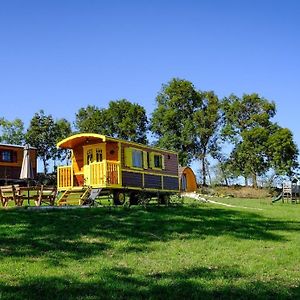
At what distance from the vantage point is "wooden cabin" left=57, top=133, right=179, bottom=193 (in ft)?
65.6

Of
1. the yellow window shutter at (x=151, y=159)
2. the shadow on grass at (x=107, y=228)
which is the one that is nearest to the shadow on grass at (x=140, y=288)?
the shadow on grass at (x=107, y=228)

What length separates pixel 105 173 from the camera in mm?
19688

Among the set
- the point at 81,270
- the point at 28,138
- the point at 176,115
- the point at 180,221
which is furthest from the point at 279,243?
the point at 28,138

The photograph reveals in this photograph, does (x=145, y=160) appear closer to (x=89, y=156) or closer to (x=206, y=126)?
(x=89, y=156)

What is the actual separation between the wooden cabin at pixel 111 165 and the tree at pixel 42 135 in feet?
84.6

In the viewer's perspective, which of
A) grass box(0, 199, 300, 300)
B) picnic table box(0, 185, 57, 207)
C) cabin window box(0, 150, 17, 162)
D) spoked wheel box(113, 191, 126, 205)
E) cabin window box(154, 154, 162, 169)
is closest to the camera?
grass box(0, 199, 300, 300)

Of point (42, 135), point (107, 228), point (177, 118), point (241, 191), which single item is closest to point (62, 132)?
point (42, 135)

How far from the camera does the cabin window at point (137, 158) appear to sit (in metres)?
21.4

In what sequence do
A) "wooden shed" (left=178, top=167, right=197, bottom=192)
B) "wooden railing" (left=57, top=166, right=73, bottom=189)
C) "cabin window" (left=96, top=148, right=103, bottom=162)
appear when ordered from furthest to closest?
"wooden shed" (left=178, top=167, right=197, bottom=192) < "wooden railing" (left=57, top=166, right=73, bottom=189) < "cabin window" (left=96, top=148, right=103, bottom=162)

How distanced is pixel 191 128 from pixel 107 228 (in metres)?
34.1

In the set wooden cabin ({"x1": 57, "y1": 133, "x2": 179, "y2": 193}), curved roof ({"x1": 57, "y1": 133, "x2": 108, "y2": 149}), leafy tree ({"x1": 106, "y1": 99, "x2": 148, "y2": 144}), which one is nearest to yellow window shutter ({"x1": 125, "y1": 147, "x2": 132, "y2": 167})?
wooden cabin ({"x1": 57, "y1": 133, "x2": 179, "y2": 193})

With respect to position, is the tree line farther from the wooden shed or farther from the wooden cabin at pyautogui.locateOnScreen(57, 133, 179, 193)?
the wooden cabin at pyautogui.locateOnScreen(57, 133, 179, 193)

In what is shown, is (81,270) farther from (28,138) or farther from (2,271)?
(28,138)

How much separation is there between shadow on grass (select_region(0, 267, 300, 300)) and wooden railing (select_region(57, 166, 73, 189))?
577 inches
